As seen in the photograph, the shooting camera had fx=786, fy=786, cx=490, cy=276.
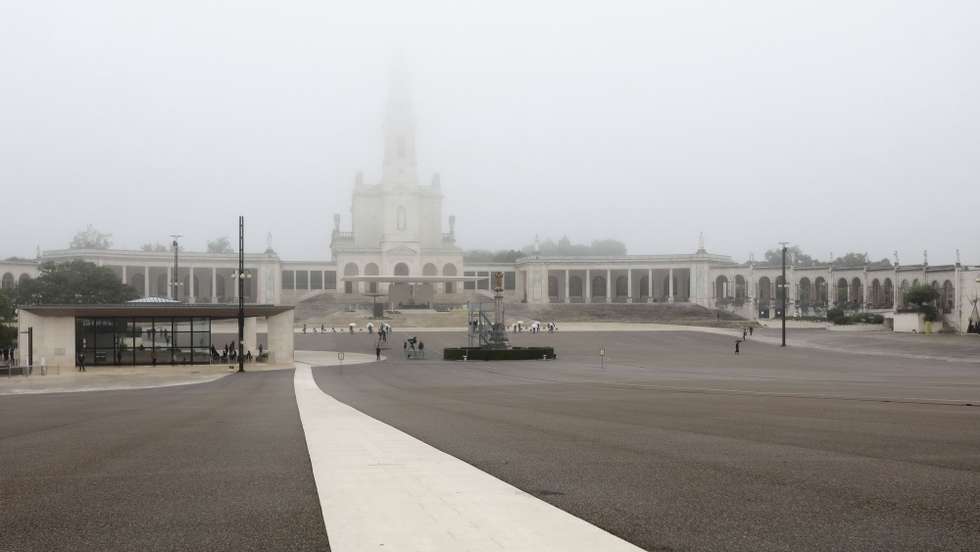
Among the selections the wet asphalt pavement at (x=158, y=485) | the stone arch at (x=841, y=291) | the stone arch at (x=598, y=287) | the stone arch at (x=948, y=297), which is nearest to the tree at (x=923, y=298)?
the stone arch at (x=948, y=297)

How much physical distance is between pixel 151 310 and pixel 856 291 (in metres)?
125

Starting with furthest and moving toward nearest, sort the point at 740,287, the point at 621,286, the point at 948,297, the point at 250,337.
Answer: the point at 621,286 < the point at 740,287 < the point at 948,297 < the point at 250,337

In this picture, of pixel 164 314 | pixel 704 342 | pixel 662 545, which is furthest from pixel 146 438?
pixel 704 342

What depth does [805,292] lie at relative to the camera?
144 m

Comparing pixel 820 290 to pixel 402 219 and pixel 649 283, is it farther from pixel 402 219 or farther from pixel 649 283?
pixel 402 219

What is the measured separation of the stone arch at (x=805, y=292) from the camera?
466 ft

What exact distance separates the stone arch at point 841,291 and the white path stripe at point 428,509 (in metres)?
144

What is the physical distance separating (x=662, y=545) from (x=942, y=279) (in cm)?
12869

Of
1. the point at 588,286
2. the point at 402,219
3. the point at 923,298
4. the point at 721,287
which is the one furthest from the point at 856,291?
the point at 402,219

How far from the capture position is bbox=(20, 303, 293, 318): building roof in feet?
151

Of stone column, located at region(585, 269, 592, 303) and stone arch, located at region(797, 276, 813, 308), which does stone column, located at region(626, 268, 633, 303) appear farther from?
stone arch, located at region(797, 276, 813, 308)

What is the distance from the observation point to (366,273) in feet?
440

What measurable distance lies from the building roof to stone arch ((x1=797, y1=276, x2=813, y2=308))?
114529mm

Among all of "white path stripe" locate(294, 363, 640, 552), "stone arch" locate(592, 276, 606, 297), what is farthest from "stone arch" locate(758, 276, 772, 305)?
"white path stripe" locate(294, 363, 640, 552)
